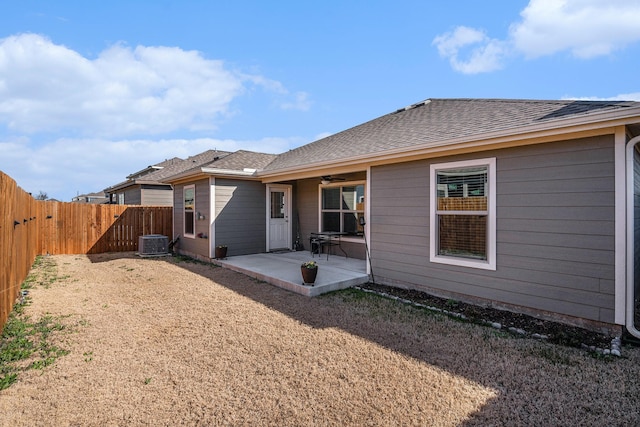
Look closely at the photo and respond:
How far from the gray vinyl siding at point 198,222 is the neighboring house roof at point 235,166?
1.37ft

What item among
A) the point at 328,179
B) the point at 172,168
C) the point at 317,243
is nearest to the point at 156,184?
the point at 172,168

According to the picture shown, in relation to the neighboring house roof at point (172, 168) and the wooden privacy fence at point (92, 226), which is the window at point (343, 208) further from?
the neighboring house roof at point (172, 168)

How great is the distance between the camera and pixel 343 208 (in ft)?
28.2

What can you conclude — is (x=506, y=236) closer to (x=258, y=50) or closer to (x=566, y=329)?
(x=566, y=329)

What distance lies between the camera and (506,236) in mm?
4484

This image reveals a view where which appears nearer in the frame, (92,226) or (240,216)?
(240,216)

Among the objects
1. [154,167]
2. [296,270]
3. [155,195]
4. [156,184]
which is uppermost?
[154,167]

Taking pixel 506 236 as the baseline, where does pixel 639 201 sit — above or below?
above

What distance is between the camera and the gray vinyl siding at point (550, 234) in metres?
3.70

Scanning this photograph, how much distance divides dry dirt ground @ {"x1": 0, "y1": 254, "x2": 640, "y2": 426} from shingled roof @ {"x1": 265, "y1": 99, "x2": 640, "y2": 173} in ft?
8.88

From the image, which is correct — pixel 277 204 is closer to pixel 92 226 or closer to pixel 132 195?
pixel 92 226

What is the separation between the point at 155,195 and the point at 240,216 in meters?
8.80

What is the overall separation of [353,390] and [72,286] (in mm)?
6206

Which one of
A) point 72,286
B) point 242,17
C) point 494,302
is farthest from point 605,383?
point 242,17
